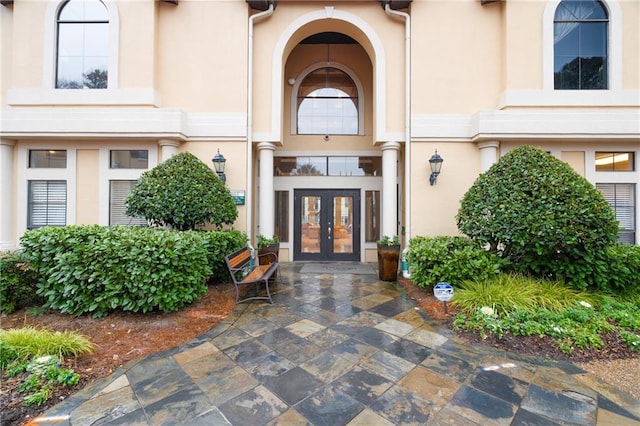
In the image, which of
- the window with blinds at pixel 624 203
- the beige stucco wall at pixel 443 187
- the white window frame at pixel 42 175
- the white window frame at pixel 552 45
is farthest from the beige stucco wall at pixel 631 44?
the white window frame at pixel 42 175

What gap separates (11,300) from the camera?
4.03m

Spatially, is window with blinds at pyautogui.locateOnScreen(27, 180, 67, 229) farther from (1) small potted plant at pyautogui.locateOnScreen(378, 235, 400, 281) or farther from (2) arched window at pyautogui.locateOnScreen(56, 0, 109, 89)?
(1) small potted plant at pyautogui.locateOnScreen(378, 235, 400, 281)

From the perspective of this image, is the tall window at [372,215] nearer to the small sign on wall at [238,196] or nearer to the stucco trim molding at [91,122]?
the small sign on wall at [238,196]

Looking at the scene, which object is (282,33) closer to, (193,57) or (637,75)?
(193,57)

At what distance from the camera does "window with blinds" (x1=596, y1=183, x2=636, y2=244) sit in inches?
254

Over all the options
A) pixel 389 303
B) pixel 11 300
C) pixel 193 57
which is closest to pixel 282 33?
pixel 193 57

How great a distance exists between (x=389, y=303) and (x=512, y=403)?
2453 mm

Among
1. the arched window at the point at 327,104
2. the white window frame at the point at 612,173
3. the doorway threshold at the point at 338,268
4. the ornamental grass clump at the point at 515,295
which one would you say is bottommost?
the doorway threshold at the point at 338,268

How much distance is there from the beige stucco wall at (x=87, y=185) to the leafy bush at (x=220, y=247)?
364 cm

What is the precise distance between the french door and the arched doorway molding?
7.16 ft

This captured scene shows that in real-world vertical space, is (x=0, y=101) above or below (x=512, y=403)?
above

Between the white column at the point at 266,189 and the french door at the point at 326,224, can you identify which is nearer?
the white column at the point at 266,189

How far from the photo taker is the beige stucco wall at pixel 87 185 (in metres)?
6.53

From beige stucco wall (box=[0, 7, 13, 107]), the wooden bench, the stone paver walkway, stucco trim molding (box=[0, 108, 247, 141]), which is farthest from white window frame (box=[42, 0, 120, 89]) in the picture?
the stone paver walkway
